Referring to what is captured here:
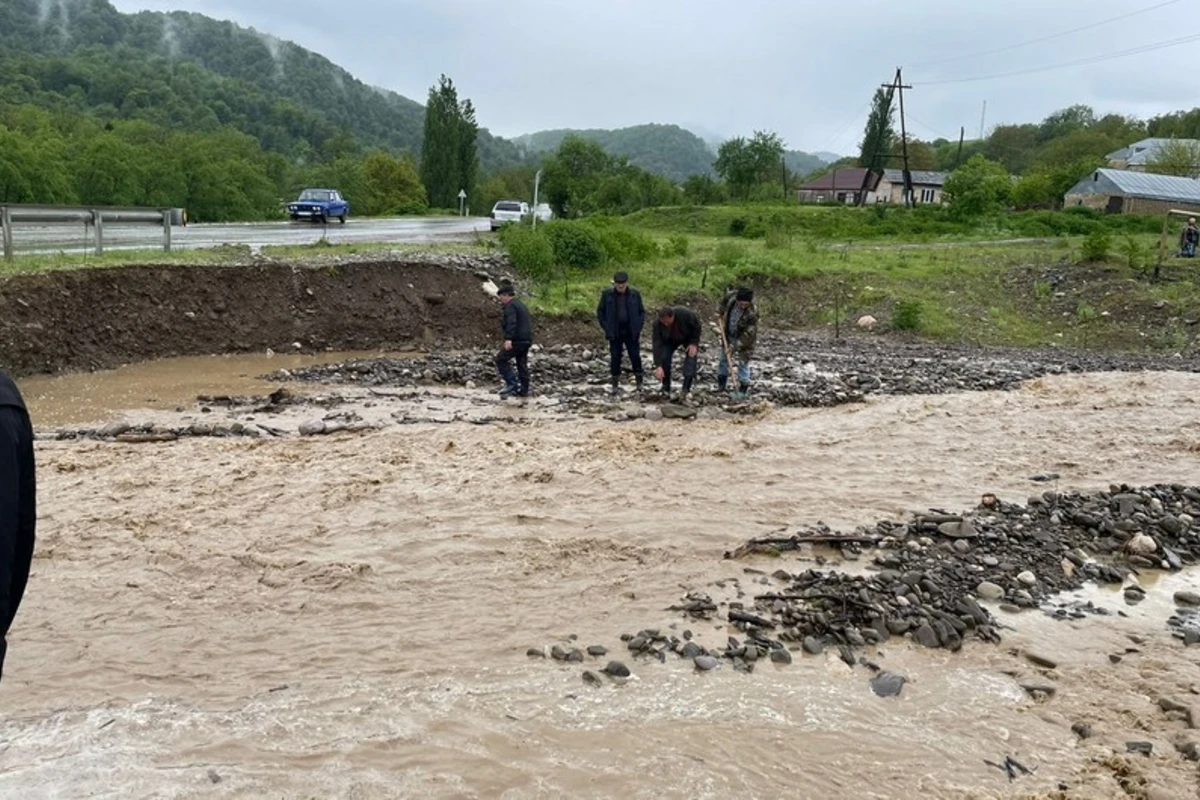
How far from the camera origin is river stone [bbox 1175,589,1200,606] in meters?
6.55

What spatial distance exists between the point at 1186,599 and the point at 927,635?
2.43 meters

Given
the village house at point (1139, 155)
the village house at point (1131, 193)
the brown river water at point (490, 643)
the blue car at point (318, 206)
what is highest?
the village house at point (1139, 155)

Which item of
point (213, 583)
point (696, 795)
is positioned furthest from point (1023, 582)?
point (213, 583)

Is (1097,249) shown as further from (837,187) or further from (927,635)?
(837,187)

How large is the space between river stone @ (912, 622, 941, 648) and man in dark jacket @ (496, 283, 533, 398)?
7798 millimetres

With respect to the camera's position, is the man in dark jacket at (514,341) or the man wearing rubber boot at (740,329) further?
the man wearing rubber boot at (740,329)

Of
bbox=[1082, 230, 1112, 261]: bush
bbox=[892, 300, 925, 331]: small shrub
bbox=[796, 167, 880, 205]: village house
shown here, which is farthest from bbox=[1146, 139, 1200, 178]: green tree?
bbox=[892, 300, 925, 331]: small shrub

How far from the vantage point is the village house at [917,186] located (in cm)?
7888

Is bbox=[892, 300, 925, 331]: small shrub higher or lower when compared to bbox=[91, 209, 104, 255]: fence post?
lower

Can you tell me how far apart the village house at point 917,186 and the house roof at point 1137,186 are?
2128cm

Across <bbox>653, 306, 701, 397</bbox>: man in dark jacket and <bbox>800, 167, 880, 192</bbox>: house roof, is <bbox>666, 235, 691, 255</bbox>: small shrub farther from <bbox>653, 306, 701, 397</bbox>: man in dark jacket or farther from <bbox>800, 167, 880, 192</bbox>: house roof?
<bbox>800, 167, 880, 192</bbox>: house roof

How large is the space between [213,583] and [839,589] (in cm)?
464

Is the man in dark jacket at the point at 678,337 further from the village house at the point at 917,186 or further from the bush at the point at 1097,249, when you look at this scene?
the village house at the point at 917,186

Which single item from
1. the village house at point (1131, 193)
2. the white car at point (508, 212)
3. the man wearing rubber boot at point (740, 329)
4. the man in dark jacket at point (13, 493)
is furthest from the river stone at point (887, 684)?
the village house at point (1131, 193)
